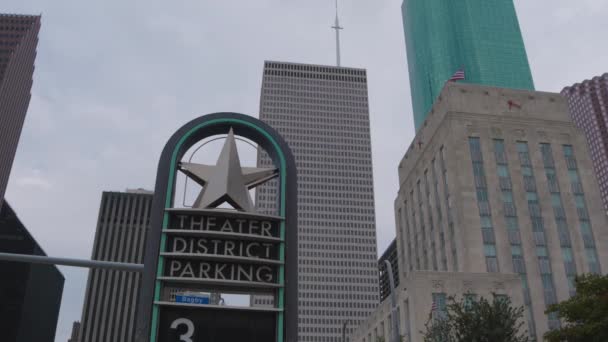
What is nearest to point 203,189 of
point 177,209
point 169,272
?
point 177,209

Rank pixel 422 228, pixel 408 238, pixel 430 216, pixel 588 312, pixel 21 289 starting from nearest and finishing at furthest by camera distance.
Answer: pixel 588 312 → pixel 430 216 → pixel 422 228 → pixel 408 238 → pixel 21 289

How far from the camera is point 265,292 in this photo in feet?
75.1

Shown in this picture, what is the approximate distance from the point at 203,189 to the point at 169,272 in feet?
13.0

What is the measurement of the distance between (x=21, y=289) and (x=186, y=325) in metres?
120

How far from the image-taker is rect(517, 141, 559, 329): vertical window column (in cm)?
7881

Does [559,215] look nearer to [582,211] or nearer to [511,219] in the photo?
[582,211]

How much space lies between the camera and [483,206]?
278ft

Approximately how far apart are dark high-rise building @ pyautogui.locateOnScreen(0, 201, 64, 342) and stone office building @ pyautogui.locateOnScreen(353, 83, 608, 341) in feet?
242

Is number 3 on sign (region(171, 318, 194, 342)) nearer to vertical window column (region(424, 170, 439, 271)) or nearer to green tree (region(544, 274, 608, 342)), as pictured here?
green tree (region(544, 274, 608, 342))

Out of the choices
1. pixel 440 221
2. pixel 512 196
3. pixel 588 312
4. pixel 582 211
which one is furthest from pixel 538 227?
pixel 588 312

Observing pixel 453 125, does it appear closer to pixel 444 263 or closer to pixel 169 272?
pixel 444 263

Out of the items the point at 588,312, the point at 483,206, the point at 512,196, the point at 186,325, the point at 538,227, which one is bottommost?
the point at 186,325

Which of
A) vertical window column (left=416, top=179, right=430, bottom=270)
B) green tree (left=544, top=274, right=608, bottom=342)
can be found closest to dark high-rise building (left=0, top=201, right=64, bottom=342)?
vertical window column (left=416, top=179, right=430, bottom=270)

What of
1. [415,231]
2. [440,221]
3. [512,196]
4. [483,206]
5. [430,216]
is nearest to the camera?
[483,206]
